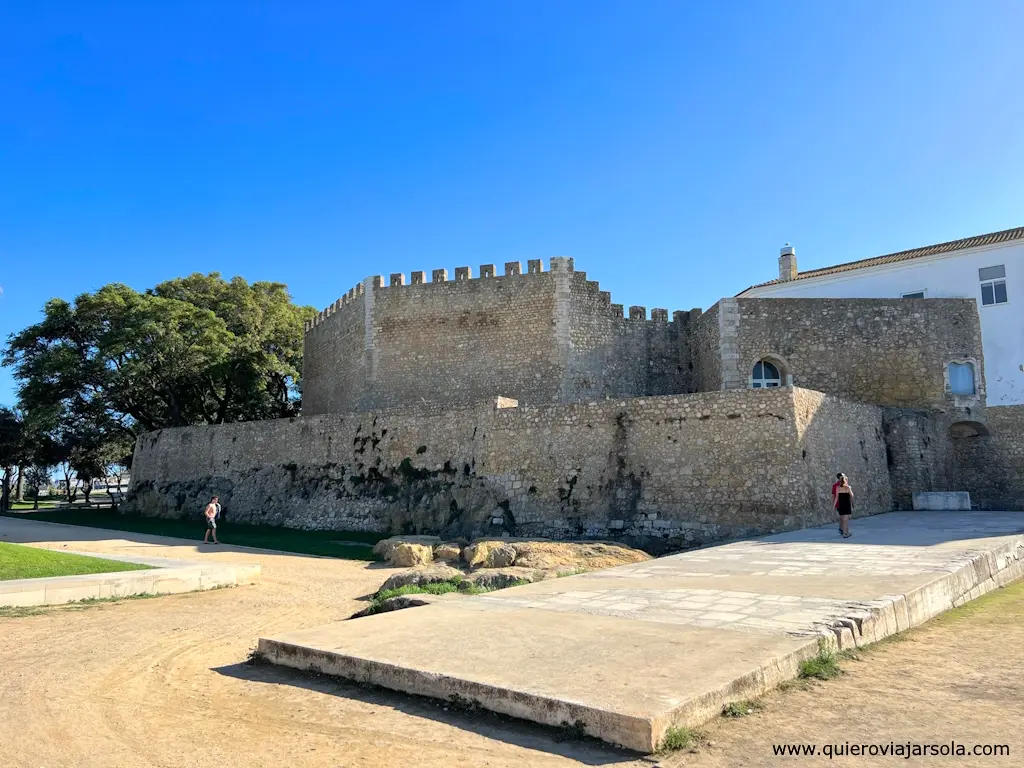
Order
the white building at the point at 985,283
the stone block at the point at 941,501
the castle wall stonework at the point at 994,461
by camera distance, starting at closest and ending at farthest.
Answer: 1. the stone block at the point at 941,501
2. the castle wall stonework at the point at 994,461
3. the white building at the point at 985,283

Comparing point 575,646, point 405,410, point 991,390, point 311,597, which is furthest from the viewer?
point 991,390

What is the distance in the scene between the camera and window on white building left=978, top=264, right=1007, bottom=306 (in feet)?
87.9

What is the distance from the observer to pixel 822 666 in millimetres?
4801

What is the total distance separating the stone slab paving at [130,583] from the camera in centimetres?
955

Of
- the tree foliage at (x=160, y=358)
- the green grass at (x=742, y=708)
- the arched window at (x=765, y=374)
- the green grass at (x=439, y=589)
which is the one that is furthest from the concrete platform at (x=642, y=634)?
the tree foliage at (x=160, y=358)

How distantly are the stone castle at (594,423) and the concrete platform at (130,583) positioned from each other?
26.1 feet

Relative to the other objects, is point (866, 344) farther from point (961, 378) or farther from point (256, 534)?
point (256, 534)

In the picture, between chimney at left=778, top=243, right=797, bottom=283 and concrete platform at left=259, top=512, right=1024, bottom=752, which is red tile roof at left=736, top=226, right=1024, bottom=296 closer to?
chimney at left=778, top=243, right=797, bottom=283

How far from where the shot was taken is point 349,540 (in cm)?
2066

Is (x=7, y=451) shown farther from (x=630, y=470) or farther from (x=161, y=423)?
(x=630, y=470)

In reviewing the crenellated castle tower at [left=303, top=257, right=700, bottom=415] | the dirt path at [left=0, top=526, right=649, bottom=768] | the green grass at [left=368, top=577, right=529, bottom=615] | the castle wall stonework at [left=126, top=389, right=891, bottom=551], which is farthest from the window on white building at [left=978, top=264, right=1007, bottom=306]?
the dirt path at [left=0, top=526, right=649, bottom=768]

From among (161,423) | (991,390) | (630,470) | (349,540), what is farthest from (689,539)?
(161,423)

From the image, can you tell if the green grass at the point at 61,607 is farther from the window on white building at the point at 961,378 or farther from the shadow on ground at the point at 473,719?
the window on white building at the point at 961,378

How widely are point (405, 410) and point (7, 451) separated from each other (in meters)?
28.5
